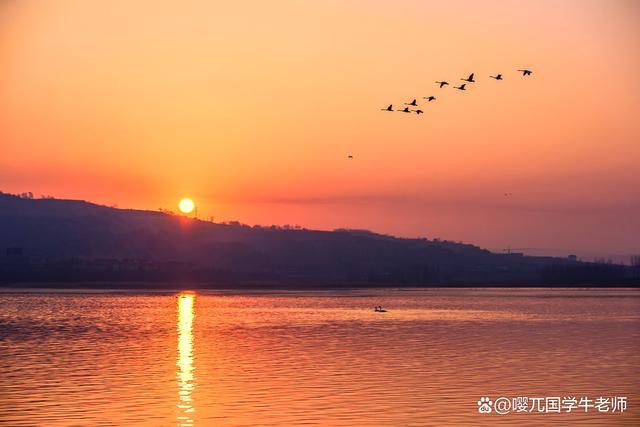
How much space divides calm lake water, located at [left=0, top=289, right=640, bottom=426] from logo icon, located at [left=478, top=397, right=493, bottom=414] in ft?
1.19

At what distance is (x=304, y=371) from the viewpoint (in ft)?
195

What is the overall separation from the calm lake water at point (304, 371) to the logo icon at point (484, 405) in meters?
0.36

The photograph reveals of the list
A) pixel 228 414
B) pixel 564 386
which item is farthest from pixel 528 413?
pixel 228 414

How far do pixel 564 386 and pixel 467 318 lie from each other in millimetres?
66476

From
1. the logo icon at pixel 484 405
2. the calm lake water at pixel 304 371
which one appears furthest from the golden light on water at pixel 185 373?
the logo icon at pixel 484 405

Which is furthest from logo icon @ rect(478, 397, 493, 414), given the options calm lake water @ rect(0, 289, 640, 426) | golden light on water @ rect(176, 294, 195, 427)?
golden light on water @ rect(176, 294, 195, 427)

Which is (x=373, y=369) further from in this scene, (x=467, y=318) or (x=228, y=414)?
Result: (x=467, y=318)

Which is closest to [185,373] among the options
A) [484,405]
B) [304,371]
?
[304,371]

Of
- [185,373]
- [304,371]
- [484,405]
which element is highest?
[304,371]

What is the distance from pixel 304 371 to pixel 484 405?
50.4 feet

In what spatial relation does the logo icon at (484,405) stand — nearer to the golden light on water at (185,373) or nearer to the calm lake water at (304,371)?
the calm lake water at (304,371)

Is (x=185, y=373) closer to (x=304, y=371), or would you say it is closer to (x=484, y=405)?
(x=304, y=371)

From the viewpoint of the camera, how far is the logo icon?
4550cm

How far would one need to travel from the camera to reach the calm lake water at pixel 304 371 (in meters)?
44.5
